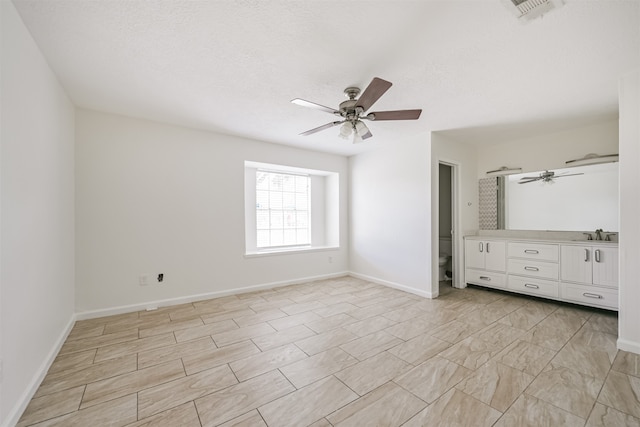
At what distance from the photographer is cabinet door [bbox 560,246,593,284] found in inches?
127

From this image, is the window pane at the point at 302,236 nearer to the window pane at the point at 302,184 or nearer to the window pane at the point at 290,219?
the window pane at the point at 290,219

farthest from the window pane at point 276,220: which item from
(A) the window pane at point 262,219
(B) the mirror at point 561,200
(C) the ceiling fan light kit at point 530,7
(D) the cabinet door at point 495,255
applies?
(C) the ceiling fan light kit at point 530,7

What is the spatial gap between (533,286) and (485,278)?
2.00ft

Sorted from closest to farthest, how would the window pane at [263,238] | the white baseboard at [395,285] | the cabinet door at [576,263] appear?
the cabinet door at [576,263]
the white baseboard at [395,285]
the window pane at [263,238]

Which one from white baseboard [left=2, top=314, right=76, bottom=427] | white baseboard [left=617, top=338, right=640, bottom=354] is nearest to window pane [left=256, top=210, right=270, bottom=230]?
white baseboard [left=2, top=314, right=76, bottom=427]

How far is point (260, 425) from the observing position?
4.93 feet

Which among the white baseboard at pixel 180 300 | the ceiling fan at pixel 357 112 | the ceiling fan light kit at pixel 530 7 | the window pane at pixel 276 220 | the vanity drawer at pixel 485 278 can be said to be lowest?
the white baseboard at pixel 180 300

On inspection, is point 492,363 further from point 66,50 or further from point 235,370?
point 66,50

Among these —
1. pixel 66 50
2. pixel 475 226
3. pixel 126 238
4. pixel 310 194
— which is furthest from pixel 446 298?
pixel 66 50

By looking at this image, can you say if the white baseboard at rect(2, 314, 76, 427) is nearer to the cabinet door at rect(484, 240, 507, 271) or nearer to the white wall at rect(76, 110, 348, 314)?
the white wall at rect(76, 110, 348, 314)

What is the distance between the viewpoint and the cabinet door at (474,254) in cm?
421

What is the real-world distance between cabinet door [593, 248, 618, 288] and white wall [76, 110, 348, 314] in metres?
4.21

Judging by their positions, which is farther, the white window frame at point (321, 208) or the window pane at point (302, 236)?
the window pane at point (302, 236)

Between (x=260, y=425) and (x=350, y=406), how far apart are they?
0.55 meters
